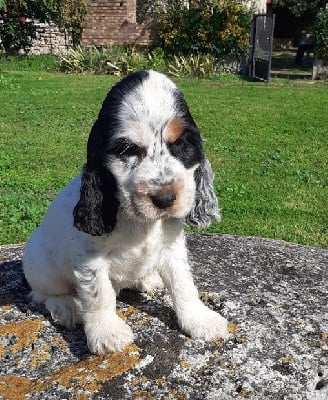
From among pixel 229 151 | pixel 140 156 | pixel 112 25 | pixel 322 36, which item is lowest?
pixel 229 151

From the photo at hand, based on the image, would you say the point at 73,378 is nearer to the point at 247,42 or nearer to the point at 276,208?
the point at 276,208

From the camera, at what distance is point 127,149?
2562mm

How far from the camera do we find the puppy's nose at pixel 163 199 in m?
2.47

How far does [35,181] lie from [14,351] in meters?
5.04

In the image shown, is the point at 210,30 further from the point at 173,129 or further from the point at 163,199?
the point at 163,199

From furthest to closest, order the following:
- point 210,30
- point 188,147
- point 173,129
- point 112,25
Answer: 1. point 112,25
2. point 210,30
3. point 188,147
4. point 173,129

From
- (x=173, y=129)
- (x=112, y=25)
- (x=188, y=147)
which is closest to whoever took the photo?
(x=173, y=129)

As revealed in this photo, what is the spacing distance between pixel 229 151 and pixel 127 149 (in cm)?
706

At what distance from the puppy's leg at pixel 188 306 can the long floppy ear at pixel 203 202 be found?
0.23m

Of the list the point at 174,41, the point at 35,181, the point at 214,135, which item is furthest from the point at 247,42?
the point at 35,181

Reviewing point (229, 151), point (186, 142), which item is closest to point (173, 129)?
point (186, 142)

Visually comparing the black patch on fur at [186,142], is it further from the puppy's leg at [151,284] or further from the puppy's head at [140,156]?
the puppy's leg at [151,284]

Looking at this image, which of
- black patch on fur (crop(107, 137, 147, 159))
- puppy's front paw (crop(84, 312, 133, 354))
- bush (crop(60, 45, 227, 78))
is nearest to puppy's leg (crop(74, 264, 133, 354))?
puppy's front paw (crop(84, 312, 133, 354))

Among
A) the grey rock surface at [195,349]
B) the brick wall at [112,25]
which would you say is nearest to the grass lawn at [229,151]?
the grey rock surface at [195,349]
